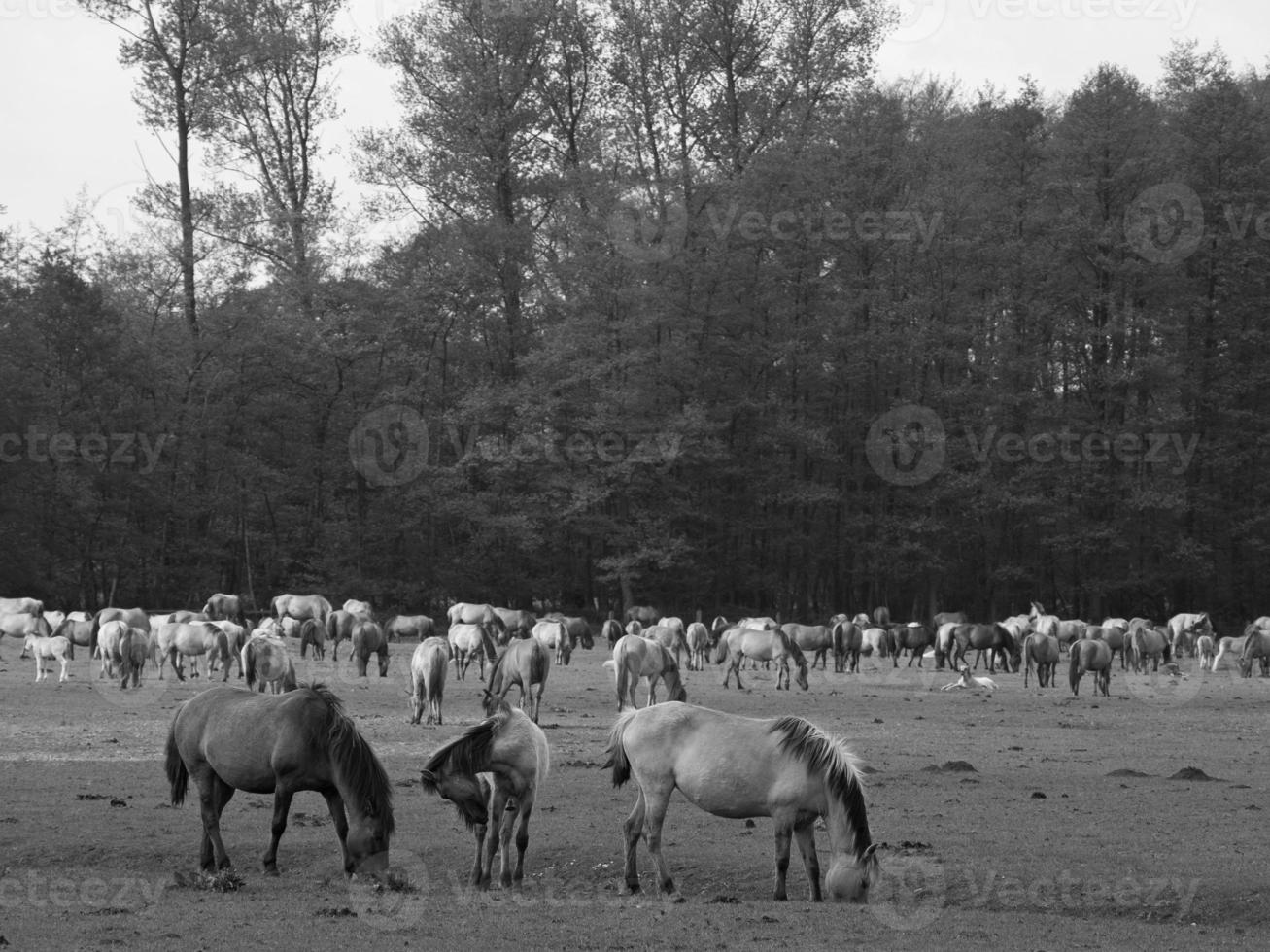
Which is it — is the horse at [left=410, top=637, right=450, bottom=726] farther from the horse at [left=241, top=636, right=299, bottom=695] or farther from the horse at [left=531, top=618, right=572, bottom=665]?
the horse at [left=531, top=618, right=572, bottom=665]

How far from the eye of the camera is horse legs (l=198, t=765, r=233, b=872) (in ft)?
40.2

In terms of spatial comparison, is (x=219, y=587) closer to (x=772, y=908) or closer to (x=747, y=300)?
(x=747, y=300)

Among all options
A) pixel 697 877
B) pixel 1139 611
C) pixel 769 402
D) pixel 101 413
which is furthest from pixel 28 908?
pixel 1139 611

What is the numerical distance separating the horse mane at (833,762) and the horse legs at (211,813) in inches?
183

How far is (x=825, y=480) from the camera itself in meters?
Answer: 62.5

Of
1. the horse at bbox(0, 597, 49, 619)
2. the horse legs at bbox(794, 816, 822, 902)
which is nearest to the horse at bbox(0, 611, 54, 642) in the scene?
the horse at bbox(0, 597, 49, 619)

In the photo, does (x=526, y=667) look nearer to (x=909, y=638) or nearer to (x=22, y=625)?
(x=22, y=625)

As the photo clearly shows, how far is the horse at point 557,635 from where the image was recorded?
4066 centimetres

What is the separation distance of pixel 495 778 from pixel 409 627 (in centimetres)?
3415

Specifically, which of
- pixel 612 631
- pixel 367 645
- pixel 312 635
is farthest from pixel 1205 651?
pixel 312 635

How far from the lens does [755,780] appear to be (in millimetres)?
11992

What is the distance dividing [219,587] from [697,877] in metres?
47.7

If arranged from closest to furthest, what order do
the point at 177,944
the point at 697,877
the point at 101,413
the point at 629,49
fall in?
1. the point at 177,944
2. the point at 697,877
3. the point at 101,413
4. the point at 629,49

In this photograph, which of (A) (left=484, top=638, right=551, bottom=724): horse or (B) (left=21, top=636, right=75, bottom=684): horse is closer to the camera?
(A) (left=484, top=638, right=551, bottom=724): horse
